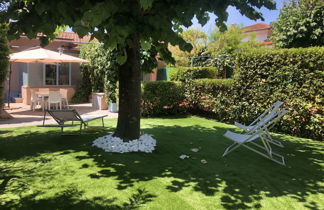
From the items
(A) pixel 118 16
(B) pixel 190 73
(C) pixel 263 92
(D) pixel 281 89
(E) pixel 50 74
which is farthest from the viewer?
(E) pixel 50 74

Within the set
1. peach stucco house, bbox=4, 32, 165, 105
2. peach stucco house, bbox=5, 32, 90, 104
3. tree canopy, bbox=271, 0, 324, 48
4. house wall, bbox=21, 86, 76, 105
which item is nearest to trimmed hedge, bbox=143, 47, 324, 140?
tree canopy, bbox=271, 0, 324, 48

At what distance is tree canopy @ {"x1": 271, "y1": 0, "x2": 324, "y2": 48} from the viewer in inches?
525

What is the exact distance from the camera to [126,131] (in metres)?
6.31

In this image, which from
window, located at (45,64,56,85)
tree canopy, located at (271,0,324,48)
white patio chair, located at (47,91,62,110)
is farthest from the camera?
window, located at (45,64,56,85)

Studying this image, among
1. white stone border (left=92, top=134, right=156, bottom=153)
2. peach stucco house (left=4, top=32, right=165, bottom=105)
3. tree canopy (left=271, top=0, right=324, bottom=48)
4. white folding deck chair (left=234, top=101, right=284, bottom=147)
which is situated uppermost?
tree canopy (left=271, top=0, right=324, bottom=48)

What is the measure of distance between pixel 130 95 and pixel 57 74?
1226 centimetres

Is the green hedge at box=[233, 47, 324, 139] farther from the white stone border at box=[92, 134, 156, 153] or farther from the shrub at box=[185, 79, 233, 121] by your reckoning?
the white stone border at box=[92, 134, 156, 153]

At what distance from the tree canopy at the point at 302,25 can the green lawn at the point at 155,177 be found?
8.87 m

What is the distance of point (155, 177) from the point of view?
448cm

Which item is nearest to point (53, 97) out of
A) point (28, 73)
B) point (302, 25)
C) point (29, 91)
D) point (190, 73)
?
point (29, 91)

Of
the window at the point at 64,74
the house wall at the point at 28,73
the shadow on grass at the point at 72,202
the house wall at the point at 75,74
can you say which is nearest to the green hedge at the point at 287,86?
the shadow on grass at the point at 72,202

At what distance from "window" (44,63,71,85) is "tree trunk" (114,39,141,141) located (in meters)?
11.8

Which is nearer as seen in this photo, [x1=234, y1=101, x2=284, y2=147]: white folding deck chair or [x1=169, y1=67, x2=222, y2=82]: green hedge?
[x1=234, y1=101, x2=284, y2=147]: white folding deck chair

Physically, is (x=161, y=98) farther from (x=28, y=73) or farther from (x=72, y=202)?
(x=28, y=73)
